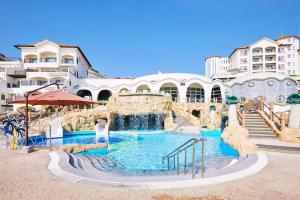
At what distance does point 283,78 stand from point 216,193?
108ft

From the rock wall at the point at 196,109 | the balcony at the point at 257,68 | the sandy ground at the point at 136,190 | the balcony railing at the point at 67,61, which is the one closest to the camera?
the sandy ground at the point at 136,190

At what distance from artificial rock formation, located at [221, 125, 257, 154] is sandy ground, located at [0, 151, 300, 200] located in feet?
10.8

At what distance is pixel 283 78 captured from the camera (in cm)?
3134

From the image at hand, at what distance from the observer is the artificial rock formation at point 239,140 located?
9.55m

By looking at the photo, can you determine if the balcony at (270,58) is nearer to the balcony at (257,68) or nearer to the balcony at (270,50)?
the balcony at (270,50)

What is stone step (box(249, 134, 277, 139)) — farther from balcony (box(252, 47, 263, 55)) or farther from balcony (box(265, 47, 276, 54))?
balcony (box(265, 47, 276, 54))

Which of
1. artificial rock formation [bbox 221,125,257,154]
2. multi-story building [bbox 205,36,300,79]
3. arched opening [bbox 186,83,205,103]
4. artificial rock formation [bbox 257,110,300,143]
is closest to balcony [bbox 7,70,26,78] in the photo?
arched opening [bbox 186,83,205,103]

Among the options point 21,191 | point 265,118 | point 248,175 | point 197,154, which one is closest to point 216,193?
point 248,175

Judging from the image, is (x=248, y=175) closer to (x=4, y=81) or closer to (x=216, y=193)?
(x=216, y=193)

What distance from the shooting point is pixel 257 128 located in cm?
1435

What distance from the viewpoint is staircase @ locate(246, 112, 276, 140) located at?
42.6ft

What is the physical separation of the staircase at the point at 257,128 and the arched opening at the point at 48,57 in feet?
139

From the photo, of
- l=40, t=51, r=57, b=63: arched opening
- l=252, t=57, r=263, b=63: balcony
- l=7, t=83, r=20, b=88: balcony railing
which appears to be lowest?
l=7, t=83, r=20, b=88: balcony railing

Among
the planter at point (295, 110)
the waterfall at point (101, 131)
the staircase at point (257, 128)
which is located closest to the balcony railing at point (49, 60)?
the waterfall at point (101, 131)
